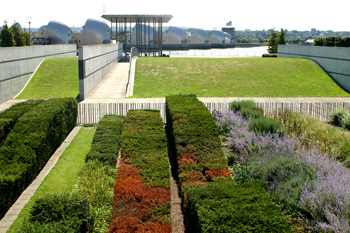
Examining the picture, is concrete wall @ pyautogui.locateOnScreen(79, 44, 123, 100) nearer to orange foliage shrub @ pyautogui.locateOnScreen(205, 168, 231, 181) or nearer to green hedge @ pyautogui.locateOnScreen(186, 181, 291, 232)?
orange foliage shrub @ pyautogui.locateOnScreen(205, 168, 231, 181)

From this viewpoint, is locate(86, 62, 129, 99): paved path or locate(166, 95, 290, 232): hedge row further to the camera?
locate(86, 62, 129, 99): paved path

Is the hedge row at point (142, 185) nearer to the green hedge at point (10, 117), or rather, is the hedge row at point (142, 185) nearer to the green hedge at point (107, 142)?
the green hedge at point (107, 142)

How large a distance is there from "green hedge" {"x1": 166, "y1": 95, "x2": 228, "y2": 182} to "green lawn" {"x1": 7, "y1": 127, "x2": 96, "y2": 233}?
3.35 m

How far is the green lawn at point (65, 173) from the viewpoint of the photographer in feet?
26.2

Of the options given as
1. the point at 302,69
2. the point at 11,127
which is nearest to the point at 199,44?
the point at 302,69

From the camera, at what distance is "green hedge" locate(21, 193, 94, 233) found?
203 inches

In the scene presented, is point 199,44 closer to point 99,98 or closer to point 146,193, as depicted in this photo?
point 99,98

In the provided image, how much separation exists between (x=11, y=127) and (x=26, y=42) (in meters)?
45.0

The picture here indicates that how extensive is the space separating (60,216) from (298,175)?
5.32 metres

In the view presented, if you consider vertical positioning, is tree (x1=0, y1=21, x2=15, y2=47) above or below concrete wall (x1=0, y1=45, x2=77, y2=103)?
above

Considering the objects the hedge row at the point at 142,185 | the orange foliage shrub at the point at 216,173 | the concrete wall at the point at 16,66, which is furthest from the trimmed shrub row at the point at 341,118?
the concrete wall at the point at 16,66

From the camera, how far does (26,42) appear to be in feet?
165

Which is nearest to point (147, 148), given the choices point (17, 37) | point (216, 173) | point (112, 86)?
point (216, 173)

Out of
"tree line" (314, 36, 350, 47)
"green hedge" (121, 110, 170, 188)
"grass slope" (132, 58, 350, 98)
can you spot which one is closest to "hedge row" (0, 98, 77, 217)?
"green hedge" (121, 110, 170, 188)
